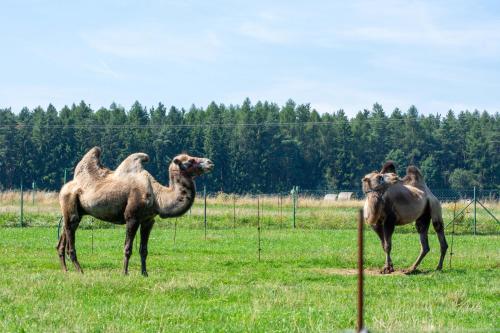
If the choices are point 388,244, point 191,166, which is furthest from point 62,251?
point 388,244

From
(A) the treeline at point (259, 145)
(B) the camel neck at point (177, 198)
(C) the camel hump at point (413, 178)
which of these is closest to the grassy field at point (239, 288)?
(B) the camel neck at point (177, 198)

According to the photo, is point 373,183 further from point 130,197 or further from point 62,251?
point 62,251

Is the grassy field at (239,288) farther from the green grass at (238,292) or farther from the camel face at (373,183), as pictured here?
the camel face at (373,183)

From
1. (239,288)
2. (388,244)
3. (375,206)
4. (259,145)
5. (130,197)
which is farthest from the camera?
(259,145)

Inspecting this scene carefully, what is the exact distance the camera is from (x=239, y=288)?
1376cm

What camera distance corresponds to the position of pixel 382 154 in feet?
358

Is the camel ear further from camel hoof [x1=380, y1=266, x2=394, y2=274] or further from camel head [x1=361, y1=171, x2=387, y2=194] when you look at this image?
camel hoof [x1=380, y1=266, x2=394, y2=274]

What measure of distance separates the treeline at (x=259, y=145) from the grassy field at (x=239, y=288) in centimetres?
6817

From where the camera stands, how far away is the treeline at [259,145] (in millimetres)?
95062

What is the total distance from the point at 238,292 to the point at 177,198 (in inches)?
160

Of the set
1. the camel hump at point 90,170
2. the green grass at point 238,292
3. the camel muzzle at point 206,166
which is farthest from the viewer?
the camel hump at point 90,170

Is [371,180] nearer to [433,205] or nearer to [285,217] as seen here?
[433,205]

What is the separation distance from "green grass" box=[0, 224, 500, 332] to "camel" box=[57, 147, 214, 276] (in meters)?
0.88

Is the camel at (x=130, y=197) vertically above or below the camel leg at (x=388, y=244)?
above
